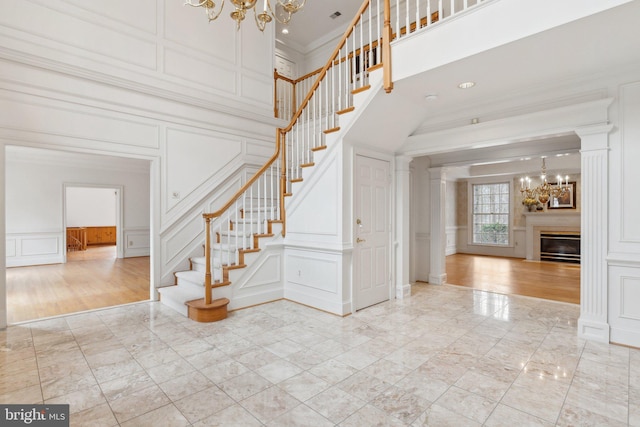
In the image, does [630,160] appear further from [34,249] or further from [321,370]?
[34,249]

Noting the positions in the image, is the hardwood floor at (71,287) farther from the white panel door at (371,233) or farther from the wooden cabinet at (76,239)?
the wooden cabinet at (76,239)

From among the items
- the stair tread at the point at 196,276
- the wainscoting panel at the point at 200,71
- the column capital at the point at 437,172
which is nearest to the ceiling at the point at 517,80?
the column capital at the point at 437,172

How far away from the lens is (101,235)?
13.3 m

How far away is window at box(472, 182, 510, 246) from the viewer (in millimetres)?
10500

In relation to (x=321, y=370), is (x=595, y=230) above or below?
above

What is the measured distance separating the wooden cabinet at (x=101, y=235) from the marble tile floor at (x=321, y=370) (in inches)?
433

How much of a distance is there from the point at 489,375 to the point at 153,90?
570 centimetres

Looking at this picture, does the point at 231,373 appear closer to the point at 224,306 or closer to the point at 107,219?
the point at 224,306

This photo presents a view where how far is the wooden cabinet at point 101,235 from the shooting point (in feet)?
42.7

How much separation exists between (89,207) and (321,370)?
14.5 meters

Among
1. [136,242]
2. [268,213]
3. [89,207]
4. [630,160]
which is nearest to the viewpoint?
[630,160]

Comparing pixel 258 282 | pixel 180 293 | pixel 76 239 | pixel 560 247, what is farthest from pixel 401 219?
pixel 76 239

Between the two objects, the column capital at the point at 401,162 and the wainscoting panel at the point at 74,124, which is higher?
the wainscoting panel at the point at 74,124

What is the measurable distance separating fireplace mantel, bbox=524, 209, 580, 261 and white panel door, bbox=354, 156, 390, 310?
286 inches
